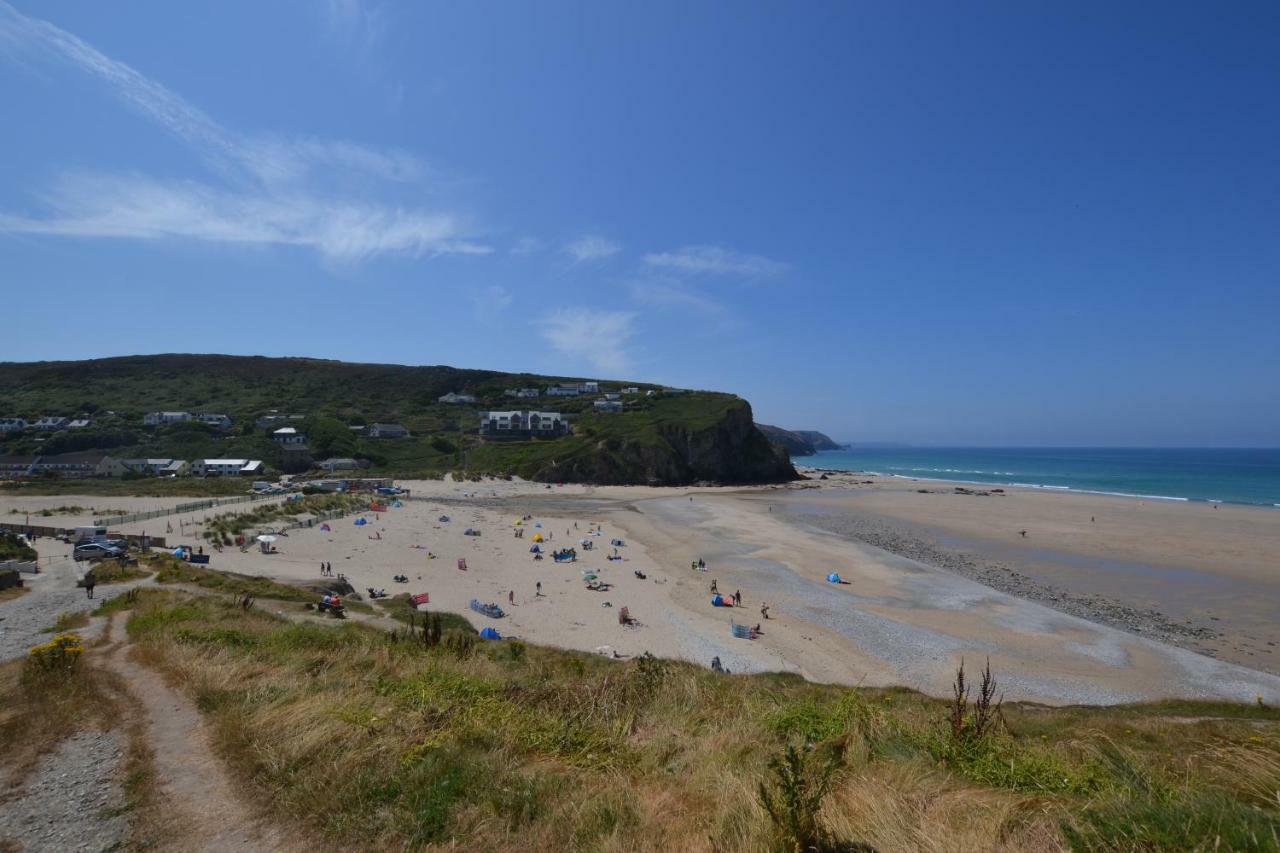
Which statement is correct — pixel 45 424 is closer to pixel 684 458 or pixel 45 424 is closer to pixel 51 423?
pixel 51 423

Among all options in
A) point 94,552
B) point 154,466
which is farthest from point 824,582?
point 154,466

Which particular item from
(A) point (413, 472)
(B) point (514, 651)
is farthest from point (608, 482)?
(B) point (514, 651)

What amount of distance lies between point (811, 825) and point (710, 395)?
111907mm

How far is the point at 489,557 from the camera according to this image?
3362 centimetres

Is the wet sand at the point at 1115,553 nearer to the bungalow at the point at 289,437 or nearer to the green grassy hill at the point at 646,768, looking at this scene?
the green grassy hill at the point at 646,768

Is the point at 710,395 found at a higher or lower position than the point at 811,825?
higher

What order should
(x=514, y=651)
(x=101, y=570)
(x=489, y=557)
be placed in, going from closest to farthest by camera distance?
1. (x=514, y=651)
2. (x=101, y=570)
3. (x=489, y=557)

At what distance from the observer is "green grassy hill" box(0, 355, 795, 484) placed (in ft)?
263

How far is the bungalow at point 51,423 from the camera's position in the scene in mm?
86750

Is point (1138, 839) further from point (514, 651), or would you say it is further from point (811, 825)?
point (514, 651)

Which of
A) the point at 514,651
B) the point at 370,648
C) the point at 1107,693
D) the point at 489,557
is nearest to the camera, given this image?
the point at 370,648

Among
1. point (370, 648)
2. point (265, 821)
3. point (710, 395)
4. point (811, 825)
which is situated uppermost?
point (710, 395)

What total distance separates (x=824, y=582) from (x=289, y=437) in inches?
3400

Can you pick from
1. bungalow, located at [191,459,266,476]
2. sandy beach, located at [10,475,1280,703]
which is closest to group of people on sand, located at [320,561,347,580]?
sandy beach, located at [10,475,1280,703]
